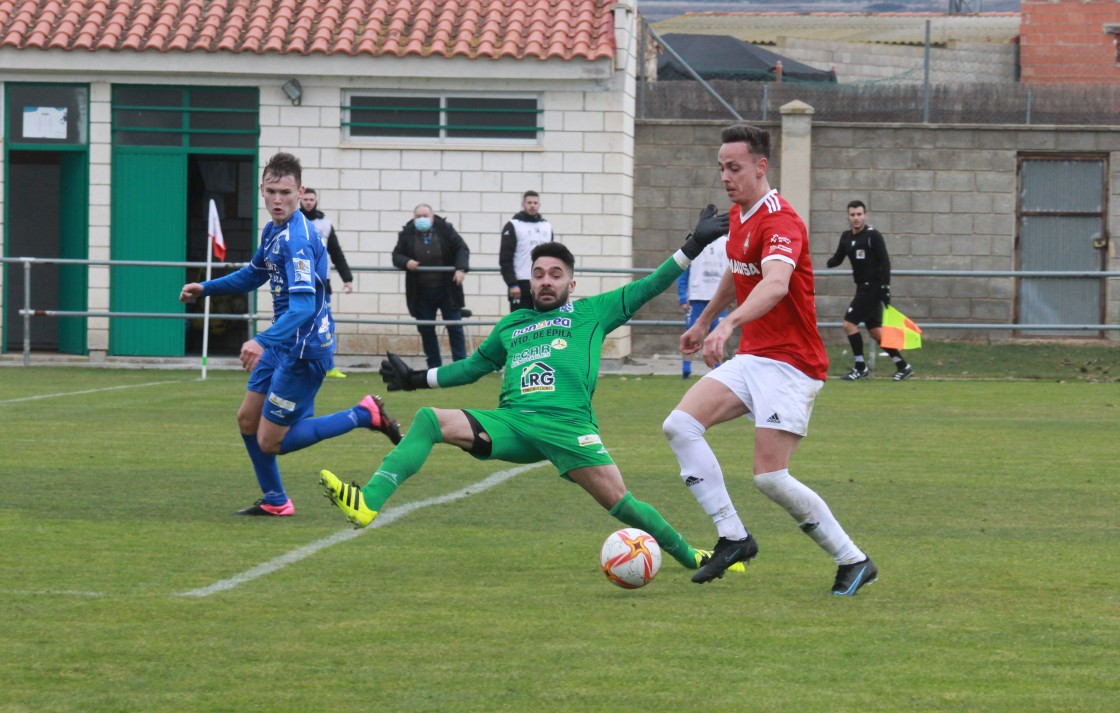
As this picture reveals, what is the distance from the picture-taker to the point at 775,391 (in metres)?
6.48

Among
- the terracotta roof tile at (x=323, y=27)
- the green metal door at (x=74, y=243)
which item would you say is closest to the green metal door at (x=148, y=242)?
the green metal door at (x=74, y=243)

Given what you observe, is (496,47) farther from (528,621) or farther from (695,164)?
(528,621)

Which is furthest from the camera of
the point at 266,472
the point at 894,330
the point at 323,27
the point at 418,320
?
the point at 323,27

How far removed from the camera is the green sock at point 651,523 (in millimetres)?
6852

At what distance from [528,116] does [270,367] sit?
42.4 feet

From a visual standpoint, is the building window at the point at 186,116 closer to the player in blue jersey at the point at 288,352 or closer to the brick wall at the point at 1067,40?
the player in blue jersey at the point at 288,352

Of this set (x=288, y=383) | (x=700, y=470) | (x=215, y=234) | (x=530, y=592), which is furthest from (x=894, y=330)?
(x=530, y=592)

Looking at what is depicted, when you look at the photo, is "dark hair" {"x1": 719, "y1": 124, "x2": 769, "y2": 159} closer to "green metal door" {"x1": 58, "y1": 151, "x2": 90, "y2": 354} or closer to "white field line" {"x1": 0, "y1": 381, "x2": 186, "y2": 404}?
"white field line" {"x1": 0, "y1": 381, "x2": 186, "y2": 404}

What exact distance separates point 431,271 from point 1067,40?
2183 centimetres

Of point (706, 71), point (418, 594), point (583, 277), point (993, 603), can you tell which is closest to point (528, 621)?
point (418, 594)

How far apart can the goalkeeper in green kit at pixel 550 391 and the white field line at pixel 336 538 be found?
1.74 ft

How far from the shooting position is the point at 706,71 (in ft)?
108

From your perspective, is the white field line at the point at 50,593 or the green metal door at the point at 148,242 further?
the green metal door at the point at 148,242

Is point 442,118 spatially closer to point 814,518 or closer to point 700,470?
point 700,470
